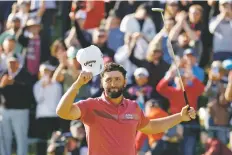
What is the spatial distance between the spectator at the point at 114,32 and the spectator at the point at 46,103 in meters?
1.04

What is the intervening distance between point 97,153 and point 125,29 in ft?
21.3

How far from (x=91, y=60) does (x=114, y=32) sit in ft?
22.5

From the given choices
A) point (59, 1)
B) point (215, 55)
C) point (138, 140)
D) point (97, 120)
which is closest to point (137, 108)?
point (97, 120)

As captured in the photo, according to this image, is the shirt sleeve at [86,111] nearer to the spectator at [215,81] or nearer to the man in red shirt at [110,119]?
the man in red shirt at [110,119]

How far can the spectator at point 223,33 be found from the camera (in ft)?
43.8

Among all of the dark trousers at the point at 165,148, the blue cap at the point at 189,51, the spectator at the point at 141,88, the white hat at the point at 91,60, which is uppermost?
the white hat at the point at 91,60

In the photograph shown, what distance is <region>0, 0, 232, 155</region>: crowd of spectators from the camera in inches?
502

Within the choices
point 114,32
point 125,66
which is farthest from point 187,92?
point 114,32

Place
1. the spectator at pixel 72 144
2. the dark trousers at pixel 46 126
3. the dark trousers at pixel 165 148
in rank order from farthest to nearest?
the dark trousers at pixel 46 126 < the spectator at pixel 72 144 < the dark trousers at pixel 165 148

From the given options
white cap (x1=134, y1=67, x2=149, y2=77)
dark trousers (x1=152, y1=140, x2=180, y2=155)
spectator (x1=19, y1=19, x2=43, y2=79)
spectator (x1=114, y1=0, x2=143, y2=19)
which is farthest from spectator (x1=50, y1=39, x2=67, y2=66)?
dark trousers (x1=152, y1=140, x2=180, y2=155)

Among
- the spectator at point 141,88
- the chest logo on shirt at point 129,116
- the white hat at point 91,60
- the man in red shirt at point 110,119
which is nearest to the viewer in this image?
the white hat at point 91,60

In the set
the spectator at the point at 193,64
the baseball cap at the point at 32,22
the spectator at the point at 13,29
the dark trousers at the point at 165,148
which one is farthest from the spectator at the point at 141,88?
the spectator at the point at 13,29

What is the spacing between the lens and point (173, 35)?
13852 mm

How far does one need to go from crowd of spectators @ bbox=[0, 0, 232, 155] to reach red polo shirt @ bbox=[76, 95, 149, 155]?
416 cm
